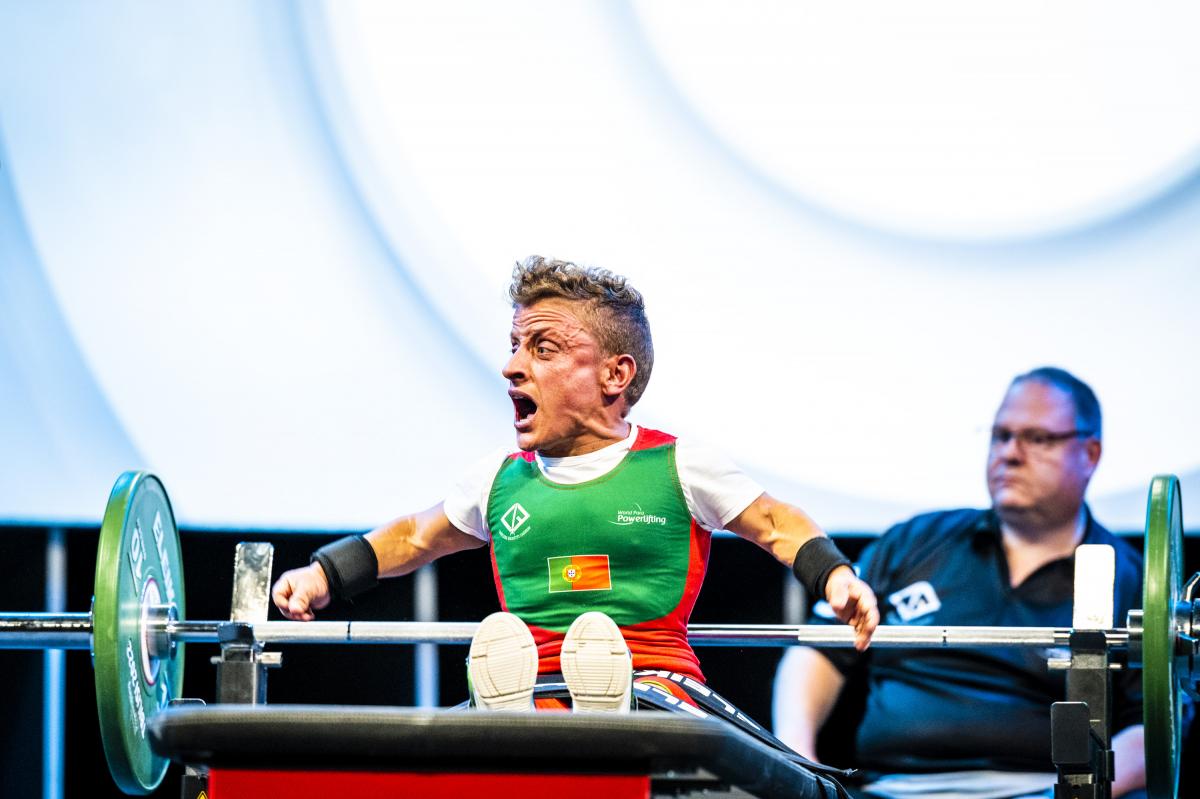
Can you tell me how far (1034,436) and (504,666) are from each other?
71.4 inches

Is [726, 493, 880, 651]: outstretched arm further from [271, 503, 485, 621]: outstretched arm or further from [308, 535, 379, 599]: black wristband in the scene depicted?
[308, 535, 379, 599]: black wristband

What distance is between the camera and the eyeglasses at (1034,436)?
144 inches

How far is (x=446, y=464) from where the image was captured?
369 cm

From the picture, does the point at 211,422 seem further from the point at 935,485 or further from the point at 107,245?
the point at 935,485

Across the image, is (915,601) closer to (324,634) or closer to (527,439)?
(527,439)

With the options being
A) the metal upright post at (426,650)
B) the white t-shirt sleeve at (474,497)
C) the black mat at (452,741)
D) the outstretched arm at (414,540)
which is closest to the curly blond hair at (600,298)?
the white t-shirt sleeve at (474,497)

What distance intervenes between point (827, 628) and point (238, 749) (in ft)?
4.36

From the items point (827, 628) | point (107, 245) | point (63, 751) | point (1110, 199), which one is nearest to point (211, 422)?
point (107, 245)

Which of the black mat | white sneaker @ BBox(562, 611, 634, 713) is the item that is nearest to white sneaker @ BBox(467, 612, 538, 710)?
white sneaker @ BBox(562, 611, 634, 713)

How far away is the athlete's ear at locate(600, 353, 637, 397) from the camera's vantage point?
9.77 feet

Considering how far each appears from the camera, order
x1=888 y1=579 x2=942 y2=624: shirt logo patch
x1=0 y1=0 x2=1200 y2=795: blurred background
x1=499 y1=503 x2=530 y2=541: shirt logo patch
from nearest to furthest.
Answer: x1=499 y1=503 x2=530 y2=541: shirt logo patch
x1=0 y1=0 x2=1200 y2=795: blurred background
x1=888 y1=579 x2=942 y2=624: shirt logo patch

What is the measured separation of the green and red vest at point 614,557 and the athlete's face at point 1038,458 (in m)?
1.08

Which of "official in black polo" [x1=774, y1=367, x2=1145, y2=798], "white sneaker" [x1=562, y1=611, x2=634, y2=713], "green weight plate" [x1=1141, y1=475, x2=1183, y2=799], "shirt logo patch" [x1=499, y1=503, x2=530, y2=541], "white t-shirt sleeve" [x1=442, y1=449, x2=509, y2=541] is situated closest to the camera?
"white sneaker" [x1=562, y1=611, x2=634, y2=713]

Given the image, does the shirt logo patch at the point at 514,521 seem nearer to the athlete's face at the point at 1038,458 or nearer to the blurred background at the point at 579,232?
the blurred background at the point at 579,232
